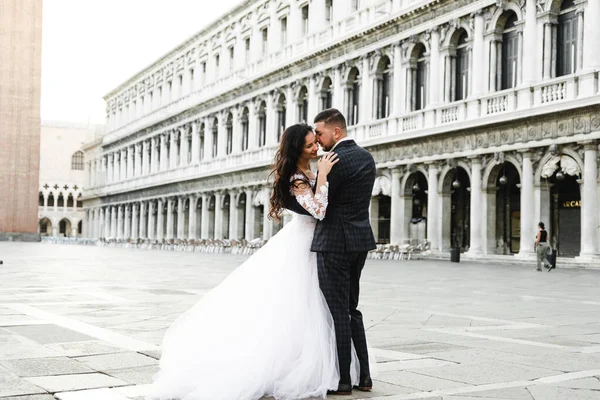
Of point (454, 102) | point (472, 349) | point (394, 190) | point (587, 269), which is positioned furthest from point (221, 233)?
point (472, 349)

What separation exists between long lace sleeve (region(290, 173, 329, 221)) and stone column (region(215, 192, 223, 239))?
40.2 m

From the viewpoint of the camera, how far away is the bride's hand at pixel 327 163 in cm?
471

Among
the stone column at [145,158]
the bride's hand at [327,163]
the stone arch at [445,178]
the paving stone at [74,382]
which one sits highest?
the stone column at [145,158]

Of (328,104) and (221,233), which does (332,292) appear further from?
(221,233)

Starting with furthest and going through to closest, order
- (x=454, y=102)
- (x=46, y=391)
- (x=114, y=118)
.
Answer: (x=114, y=118)
(x=454, y=102)
(x=46, y=391)

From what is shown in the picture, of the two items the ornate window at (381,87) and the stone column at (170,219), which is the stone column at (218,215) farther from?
the ornate window at (381,87)

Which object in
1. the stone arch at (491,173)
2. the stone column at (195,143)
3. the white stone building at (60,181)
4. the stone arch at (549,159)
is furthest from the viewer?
the white stone building at (60,181)

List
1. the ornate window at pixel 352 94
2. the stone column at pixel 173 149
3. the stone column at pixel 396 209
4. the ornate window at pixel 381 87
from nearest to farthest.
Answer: the stone column at pixel 396 209 → the ornate window at pixel 381 87 → the ornate window at pixel 352 94 → the stone column at pixel 173 149

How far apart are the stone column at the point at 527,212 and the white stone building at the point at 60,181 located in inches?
2889

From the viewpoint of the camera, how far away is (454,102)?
27.0 m

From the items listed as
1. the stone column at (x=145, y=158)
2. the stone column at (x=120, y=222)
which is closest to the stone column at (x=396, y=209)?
the stone column at (x=145, y=158)

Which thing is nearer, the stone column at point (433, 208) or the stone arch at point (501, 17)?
the stone arch at point (501, 17)

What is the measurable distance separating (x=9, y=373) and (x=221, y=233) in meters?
40.2

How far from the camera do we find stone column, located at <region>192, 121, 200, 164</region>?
4903 cm
